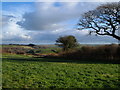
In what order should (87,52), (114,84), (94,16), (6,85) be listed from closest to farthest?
(6,85) → (114,84) → (94,16) → (87,52)

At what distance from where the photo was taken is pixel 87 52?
1328 inches

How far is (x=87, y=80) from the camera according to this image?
10.5m

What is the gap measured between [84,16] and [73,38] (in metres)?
22.3

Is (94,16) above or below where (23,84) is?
above

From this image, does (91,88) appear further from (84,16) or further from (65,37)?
(65,37)

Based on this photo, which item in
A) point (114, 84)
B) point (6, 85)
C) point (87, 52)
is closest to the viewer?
point (6, 85)

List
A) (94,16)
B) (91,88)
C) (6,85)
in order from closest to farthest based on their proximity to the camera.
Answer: (6,85), (91,88), (94,16)

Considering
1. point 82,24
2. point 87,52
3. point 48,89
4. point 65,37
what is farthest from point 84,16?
point 48,89

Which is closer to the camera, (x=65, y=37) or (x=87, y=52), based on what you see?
(x=87, y=52)

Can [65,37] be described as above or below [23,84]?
above

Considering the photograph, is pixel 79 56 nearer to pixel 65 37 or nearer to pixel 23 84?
pixel 65 37

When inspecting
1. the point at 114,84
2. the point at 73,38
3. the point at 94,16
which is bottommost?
the point at 114,84

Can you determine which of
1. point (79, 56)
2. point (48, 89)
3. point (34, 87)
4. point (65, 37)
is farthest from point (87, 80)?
point (65, 37)

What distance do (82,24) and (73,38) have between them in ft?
69.6
